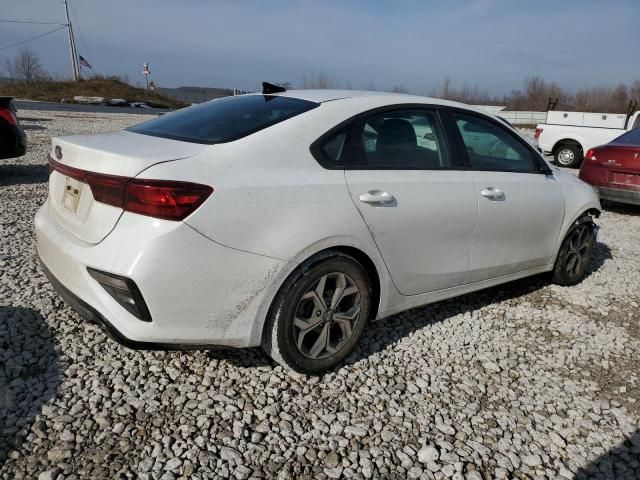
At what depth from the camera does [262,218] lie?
2.26m

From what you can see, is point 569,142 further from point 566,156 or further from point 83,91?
point 83,91

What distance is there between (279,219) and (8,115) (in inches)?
257

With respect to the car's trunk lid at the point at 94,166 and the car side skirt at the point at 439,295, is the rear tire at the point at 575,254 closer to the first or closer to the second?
the car side skirt at the point at 439,295

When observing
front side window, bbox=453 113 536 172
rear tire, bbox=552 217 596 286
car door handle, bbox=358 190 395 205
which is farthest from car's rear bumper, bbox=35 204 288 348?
rear tire, bbox=552 217 596 286

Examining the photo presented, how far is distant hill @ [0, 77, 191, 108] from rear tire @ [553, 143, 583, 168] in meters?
38.8

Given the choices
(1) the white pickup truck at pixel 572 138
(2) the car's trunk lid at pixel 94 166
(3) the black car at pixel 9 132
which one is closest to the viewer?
(2) the car's trunk lid at pixel 94 166

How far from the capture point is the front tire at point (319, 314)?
246 cm

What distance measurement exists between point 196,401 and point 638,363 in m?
2.85

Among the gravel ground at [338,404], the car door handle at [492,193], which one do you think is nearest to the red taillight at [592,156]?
the gravel ground at [338,404]

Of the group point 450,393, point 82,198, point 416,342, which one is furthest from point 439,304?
point 82,198

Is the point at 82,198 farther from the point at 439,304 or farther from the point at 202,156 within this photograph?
the point at 439,304

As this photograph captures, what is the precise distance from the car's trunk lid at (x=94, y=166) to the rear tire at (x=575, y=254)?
132 inches

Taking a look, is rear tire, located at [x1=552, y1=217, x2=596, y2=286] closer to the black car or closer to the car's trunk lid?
the car's trunk lid

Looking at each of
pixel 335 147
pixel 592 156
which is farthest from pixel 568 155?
pixel 335 147
